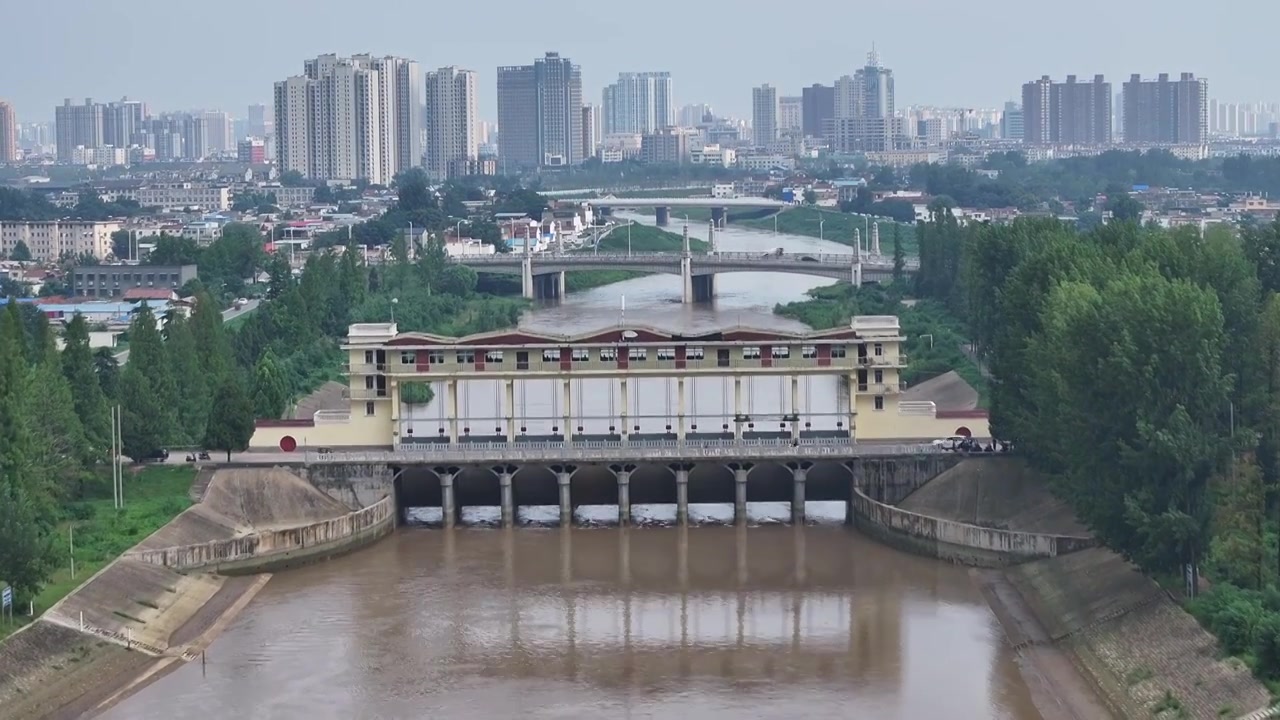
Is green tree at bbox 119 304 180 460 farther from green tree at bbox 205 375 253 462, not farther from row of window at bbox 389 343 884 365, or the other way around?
row of window at bbox 389 343 884 365

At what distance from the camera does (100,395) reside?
121 ft

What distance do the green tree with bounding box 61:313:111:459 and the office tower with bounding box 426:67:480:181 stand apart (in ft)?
497

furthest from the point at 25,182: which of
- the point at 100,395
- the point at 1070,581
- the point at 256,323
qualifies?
the point at 1070,581

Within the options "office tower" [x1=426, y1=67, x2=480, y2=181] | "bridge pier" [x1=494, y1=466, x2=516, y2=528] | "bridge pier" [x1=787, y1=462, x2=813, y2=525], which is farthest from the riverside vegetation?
"office tower" [x1=426, y1=67, x2=480, y2=181]

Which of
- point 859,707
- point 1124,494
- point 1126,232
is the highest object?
point 1126,232

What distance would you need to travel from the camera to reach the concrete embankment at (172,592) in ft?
84.3

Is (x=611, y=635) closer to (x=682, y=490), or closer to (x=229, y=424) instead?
(x=682, y=490)

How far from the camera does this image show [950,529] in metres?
33.2

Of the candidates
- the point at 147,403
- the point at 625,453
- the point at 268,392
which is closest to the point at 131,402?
the point at 147,403

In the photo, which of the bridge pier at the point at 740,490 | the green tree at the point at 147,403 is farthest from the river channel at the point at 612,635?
the green tree at the point at 147,403

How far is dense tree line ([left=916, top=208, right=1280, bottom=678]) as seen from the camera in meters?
26.8

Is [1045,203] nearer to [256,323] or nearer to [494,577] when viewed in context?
[256,323]

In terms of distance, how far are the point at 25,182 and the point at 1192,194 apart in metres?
97.7

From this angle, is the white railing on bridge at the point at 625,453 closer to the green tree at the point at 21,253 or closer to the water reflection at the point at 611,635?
the water reflection at the point at 611,635
